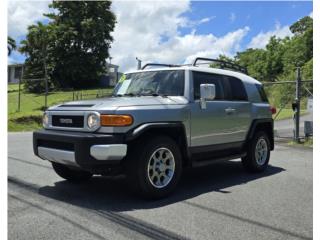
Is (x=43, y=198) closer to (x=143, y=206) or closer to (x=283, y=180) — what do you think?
(x=143, y=206)

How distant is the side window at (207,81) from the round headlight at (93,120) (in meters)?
1.75

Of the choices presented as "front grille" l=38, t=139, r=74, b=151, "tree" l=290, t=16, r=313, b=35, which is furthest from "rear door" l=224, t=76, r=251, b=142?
"tree" l=290, t=16, r=313, b=35

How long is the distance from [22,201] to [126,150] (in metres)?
1.61

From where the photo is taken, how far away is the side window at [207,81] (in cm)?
595

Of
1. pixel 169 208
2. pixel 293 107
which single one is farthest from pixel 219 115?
pixel 293 107

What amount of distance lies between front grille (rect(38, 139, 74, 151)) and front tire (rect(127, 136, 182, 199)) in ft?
2.67

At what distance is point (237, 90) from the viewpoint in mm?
7023

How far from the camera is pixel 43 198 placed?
5164mm

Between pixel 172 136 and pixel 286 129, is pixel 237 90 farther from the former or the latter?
pixel 286 129

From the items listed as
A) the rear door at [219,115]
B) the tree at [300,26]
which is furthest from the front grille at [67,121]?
the tree at [300,26]

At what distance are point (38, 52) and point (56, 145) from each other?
43.7 m

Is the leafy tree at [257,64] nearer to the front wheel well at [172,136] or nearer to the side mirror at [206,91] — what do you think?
the side mirror at [206,91]

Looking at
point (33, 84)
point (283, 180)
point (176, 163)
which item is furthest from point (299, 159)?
point (33, 84)

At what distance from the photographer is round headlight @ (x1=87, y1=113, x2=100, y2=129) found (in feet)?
15.9
